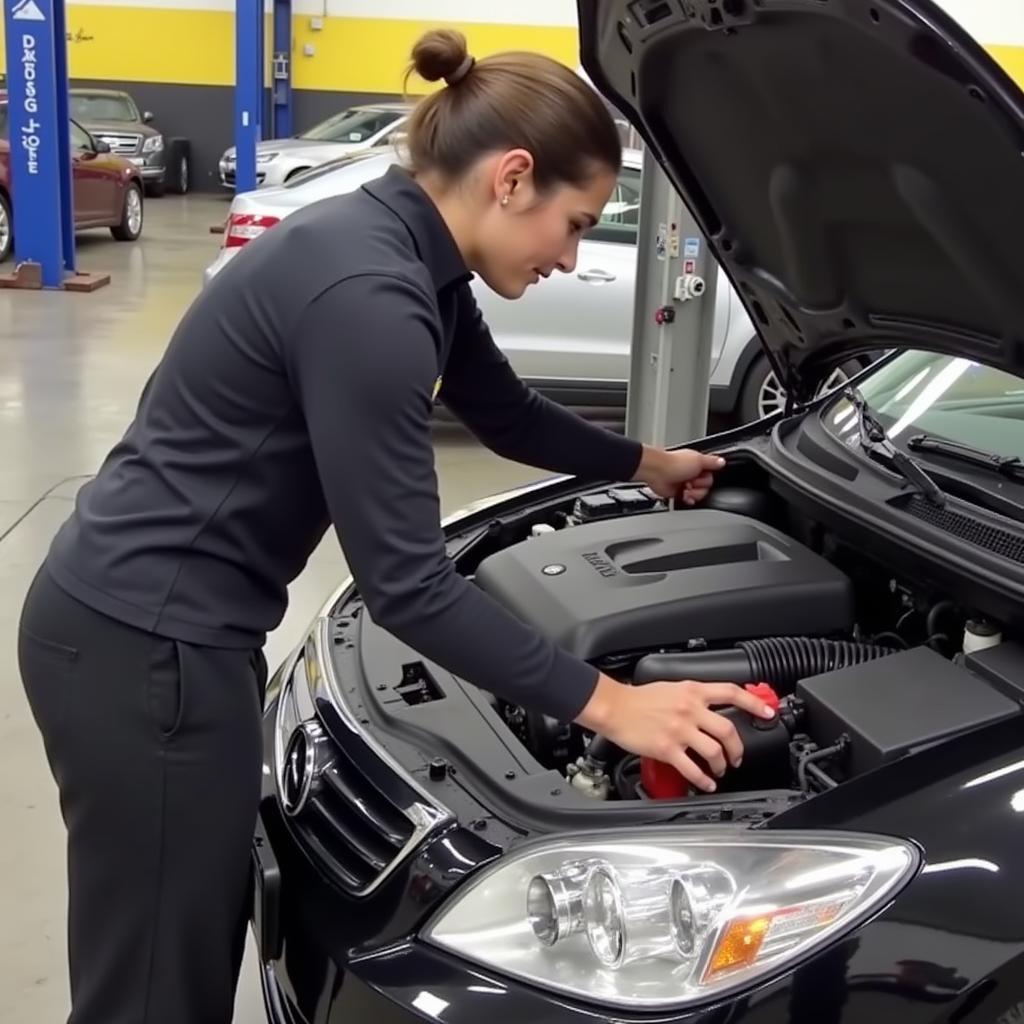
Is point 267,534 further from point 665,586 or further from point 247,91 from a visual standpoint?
point 247,91

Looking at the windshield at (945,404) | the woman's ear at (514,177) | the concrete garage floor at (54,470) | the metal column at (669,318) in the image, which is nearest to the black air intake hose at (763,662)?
the windshield at (945,404)

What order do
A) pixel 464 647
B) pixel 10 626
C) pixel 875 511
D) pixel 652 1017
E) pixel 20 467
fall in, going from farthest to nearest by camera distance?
pixel 20 467
pixel 10 626
pixel 875 511
pixel 464 647
pixel 652 1017

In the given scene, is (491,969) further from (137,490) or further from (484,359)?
(484,359)

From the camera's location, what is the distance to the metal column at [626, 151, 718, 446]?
14.4 feet

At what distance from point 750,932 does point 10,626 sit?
3.08 m

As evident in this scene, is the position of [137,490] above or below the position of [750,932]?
above

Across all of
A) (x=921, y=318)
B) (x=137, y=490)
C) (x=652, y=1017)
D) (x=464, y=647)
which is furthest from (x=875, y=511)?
(x=137, y=490)

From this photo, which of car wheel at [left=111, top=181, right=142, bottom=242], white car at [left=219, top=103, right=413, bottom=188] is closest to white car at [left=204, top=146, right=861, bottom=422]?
white car at [left=219, top=103, right=413, bottom=188]

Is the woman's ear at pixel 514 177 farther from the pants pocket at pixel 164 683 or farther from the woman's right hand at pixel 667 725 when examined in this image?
the pants pocket at pixel 164 683

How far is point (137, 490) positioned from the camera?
1.55 meters

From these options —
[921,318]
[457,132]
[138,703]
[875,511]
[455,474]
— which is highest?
[457,132]

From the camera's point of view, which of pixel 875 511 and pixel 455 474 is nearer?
pixel 875 511

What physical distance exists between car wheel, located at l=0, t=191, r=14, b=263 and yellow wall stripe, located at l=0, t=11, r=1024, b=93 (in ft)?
31.4

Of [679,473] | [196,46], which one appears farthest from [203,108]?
[679,473]
